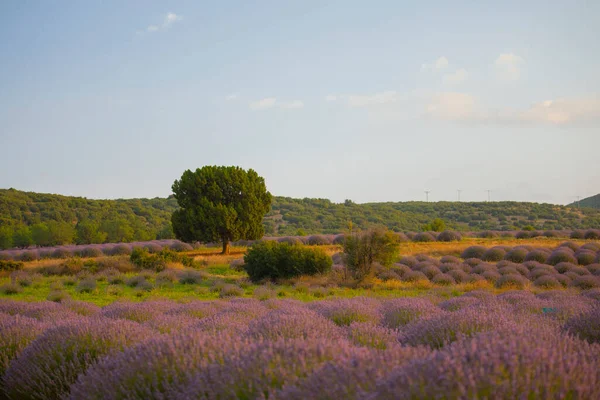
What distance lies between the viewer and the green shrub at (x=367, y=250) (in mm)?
19516

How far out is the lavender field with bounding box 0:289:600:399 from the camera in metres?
2.03

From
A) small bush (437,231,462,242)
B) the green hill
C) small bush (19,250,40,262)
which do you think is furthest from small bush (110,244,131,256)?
the green hill

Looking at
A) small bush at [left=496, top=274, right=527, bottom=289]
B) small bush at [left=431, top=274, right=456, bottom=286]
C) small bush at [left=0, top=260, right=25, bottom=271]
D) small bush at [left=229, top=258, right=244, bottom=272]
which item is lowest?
small bush at [left=431, top=274, right=456, bottom=286]

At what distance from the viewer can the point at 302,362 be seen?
2557mm

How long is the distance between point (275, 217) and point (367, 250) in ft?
176

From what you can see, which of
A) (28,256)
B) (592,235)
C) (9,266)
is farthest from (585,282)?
(28,256)

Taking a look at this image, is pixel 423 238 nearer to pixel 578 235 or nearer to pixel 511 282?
pixel 578 235

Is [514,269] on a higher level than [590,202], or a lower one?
lower

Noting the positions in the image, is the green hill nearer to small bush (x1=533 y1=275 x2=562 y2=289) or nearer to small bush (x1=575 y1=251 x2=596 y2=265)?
small bush (x1=575 y1=251 x2=596 y2=265)

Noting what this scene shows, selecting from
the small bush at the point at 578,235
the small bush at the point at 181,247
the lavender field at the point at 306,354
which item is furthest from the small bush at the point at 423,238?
the lavender field at the point at 306,354

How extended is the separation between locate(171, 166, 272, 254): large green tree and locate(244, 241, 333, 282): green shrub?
9.34m

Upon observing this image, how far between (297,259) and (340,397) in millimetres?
18241

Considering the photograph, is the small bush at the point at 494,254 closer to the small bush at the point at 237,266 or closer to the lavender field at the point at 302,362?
the small bush at the point at 237,266

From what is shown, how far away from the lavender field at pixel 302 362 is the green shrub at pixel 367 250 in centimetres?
1360
